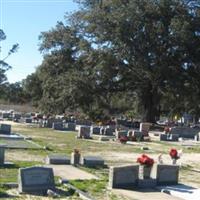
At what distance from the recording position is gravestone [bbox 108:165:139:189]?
15641mm

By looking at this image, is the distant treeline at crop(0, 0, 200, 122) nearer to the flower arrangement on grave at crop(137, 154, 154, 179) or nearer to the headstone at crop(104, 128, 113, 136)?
the headstone at crop(104, 128, 113, 136)

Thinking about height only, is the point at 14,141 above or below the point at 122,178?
above

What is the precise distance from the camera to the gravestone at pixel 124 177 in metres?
15.6

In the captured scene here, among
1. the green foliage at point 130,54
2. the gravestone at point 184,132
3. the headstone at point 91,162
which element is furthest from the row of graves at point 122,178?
the green foliage at point 130,54

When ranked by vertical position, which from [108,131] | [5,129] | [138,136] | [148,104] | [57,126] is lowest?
[5,129]

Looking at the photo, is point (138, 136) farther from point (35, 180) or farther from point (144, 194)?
point (35, 180)

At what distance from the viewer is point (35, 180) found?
1420cm

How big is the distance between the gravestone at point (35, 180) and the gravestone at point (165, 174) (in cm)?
365

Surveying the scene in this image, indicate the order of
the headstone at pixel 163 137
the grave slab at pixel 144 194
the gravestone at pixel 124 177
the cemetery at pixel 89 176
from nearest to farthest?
the cemetery at pixel 89 176 < the grave slab at pixel 144 194 < the gravestone at pixel 124 177 < the headstone at pixel 163 137

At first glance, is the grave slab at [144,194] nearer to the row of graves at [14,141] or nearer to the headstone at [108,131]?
the row of graves at [14,141]

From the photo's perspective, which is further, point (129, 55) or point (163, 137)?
point (129, 55)

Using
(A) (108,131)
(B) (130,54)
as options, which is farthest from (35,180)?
(B) (130,54)

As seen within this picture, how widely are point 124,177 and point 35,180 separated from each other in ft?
9.39

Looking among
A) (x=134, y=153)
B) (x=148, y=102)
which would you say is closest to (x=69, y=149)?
(x=134, y=153)
